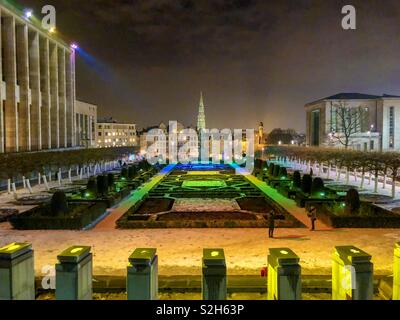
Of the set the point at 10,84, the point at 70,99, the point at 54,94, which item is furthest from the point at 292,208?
the point at 70,99

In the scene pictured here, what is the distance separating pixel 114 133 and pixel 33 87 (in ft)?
302

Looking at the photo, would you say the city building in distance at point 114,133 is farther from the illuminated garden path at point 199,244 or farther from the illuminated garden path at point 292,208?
the illuminated garden path at point 199,244

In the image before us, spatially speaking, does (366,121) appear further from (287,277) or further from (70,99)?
(287,277)

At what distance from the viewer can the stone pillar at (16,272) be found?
700 cm

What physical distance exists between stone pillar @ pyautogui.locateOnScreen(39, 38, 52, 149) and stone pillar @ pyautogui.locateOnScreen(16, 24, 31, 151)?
761 centimetres

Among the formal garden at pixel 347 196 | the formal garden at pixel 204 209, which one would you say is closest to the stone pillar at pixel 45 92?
the formal garden at pixel 347 196

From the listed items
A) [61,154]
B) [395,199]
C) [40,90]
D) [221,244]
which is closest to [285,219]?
[221,244]

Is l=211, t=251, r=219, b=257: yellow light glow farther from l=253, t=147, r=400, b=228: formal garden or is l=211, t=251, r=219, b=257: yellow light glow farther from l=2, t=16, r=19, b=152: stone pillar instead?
l=2, t=16, r=19, b=152: stone pillar

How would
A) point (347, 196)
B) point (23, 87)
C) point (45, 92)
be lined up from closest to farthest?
point (347, 196)
point (23, 87)
point (45, 92)

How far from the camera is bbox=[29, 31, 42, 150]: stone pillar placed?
52.8 meters

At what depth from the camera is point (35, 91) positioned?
5288cm

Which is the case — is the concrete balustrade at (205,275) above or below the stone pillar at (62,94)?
below

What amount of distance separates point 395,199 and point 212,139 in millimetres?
65516
